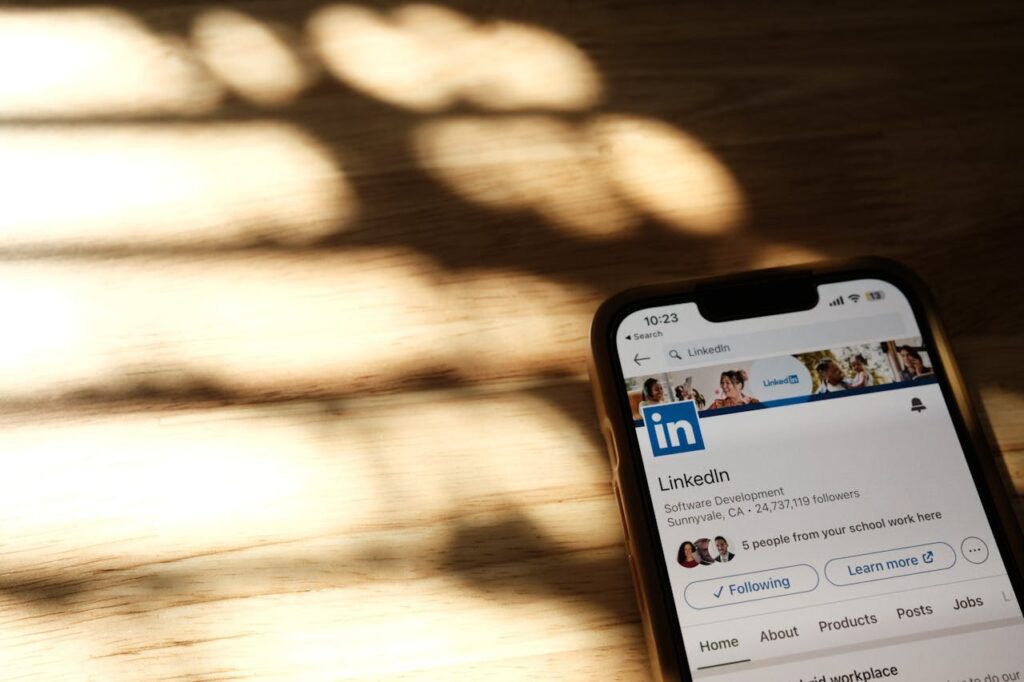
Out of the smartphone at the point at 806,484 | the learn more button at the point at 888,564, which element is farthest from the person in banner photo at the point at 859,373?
the learn more button at the point at 888,564

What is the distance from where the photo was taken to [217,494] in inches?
18.9

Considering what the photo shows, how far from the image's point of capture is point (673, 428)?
1.59 ft

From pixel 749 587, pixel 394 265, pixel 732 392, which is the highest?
pixel 394 265

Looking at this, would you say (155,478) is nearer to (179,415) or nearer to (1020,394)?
(179,415)

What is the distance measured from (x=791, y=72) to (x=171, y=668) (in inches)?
23.7

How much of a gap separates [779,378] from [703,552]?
0.12 meters

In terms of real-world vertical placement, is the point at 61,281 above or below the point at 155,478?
above

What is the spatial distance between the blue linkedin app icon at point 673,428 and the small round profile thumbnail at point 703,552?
0.18 feet

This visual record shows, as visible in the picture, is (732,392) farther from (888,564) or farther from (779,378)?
(888,564)

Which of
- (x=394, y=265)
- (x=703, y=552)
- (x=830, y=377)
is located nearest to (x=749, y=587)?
(x=703, y=552)

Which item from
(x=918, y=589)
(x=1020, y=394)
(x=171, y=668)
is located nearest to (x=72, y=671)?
(x=171, y=668)

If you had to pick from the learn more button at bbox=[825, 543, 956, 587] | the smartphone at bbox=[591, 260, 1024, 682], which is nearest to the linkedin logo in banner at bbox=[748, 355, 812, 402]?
the smartphone at bbox=[591, 260, 1024, 682]

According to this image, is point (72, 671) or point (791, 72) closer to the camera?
point (72, 671)

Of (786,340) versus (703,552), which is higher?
(786,340)
